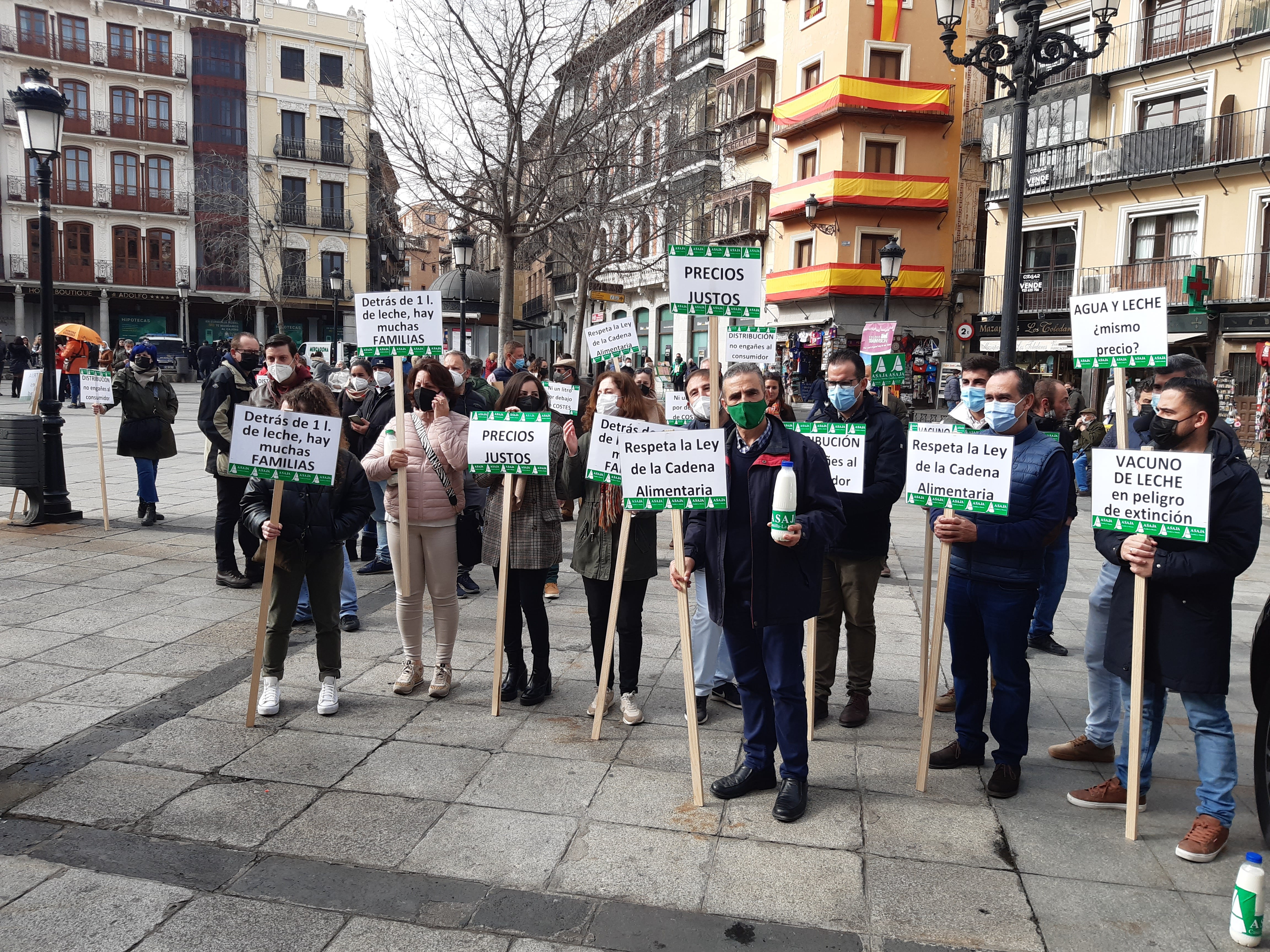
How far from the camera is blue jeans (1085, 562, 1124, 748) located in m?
4.71

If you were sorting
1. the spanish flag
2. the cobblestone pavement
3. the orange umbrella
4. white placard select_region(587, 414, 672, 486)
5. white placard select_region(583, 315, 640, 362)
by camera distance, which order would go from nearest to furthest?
1. the cobblestone pavement
2. white placard select_region(587, 414, 672, 486)
3. white placard select_region(583, 315, 640, 362)
4. the orange umbrella
5. the spanish flag

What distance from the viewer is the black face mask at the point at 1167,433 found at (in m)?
3.91

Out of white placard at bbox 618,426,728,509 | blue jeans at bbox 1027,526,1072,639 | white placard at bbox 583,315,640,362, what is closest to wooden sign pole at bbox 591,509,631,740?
white placard at bbox 618,426,728,509

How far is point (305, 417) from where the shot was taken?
4883mm

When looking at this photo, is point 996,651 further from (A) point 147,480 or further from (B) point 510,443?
(A) point 147,480

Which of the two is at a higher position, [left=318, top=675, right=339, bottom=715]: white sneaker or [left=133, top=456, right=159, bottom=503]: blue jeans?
[left=133, top=456, right=159, bottom=503]: blue jeans

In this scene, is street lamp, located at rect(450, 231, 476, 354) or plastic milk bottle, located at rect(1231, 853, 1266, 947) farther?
street lamp, located at rect(450, 231, 476, 354)

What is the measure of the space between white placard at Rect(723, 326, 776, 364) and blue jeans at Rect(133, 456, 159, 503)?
6.16m

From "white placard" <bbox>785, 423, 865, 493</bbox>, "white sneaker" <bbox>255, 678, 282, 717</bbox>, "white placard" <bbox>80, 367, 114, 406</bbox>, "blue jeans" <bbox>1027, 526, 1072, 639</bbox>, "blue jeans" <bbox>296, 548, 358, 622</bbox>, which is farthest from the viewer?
"white placard" <bbox>80, 367, 114, 406</bbox>

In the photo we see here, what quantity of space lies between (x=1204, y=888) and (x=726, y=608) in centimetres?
210

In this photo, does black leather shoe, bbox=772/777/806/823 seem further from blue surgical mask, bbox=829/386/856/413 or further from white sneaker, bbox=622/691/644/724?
blue surgical mask, bbox=829/386/856/413

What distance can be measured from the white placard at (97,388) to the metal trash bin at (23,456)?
2.15 ft

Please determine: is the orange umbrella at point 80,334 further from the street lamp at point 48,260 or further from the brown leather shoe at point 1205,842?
the brown leather shoe at point 1205,842

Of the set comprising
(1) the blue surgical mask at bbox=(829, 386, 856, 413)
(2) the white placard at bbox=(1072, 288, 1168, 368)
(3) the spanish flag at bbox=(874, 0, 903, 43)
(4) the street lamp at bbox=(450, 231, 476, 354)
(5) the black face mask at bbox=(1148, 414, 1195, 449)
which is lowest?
(5) the black face mask at bbox=(1148, 414, 1195, 449)
